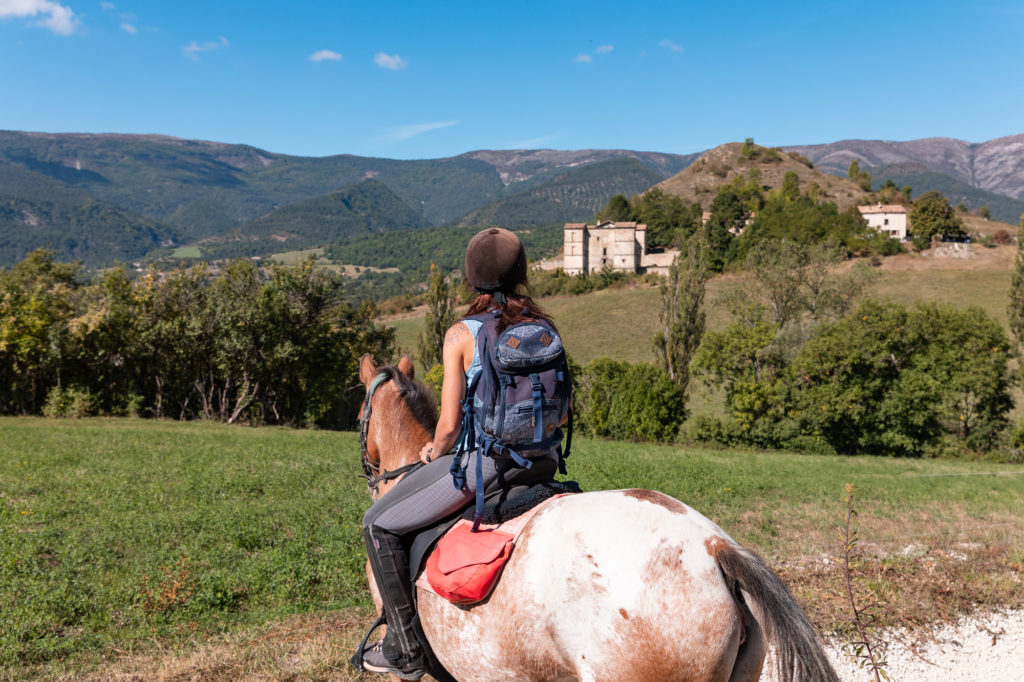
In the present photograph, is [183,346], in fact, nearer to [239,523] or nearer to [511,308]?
[239,523]

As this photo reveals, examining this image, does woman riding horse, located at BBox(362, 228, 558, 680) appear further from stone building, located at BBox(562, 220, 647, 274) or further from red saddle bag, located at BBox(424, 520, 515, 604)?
stone building, located at BBox(562, 220, 647, 274)

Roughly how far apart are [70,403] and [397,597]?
31941 millimetres

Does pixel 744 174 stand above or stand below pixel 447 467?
above

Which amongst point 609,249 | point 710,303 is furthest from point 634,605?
point 609,249

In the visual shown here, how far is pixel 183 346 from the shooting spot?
30031 mm

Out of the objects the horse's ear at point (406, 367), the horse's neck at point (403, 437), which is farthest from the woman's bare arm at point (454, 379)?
the horse's ear at point (406, 367)

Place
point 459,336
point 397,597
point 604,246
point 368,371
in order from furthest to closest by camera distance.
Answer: point 604,246 → point 368,371 → point 397,597 → point 459,336

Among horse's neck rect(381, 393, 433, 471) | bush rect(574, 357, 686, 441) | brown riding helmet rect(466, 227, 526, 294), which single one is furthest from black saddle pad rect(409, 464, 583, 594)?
bush rect(574, 357, 686, 441)

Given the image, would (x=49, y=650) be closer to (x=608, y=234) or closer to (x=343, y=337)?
(x=343, y=337)

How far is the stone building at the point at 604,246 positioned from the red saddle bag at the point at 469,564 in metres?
108

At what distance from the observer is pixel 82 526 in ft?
33.7

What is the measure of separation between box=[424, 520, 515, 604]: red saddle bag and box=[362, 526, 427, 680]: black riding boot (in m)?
0.28

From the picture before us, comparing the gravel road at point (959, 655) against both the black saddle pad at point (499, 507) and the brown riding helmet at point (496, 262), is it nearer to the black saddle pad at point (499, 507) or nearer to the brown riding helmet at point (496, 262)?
the black saddle pad at point (499, 507)

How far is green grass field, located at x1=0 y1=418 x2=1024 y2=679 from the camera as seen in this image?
6.68 metres
